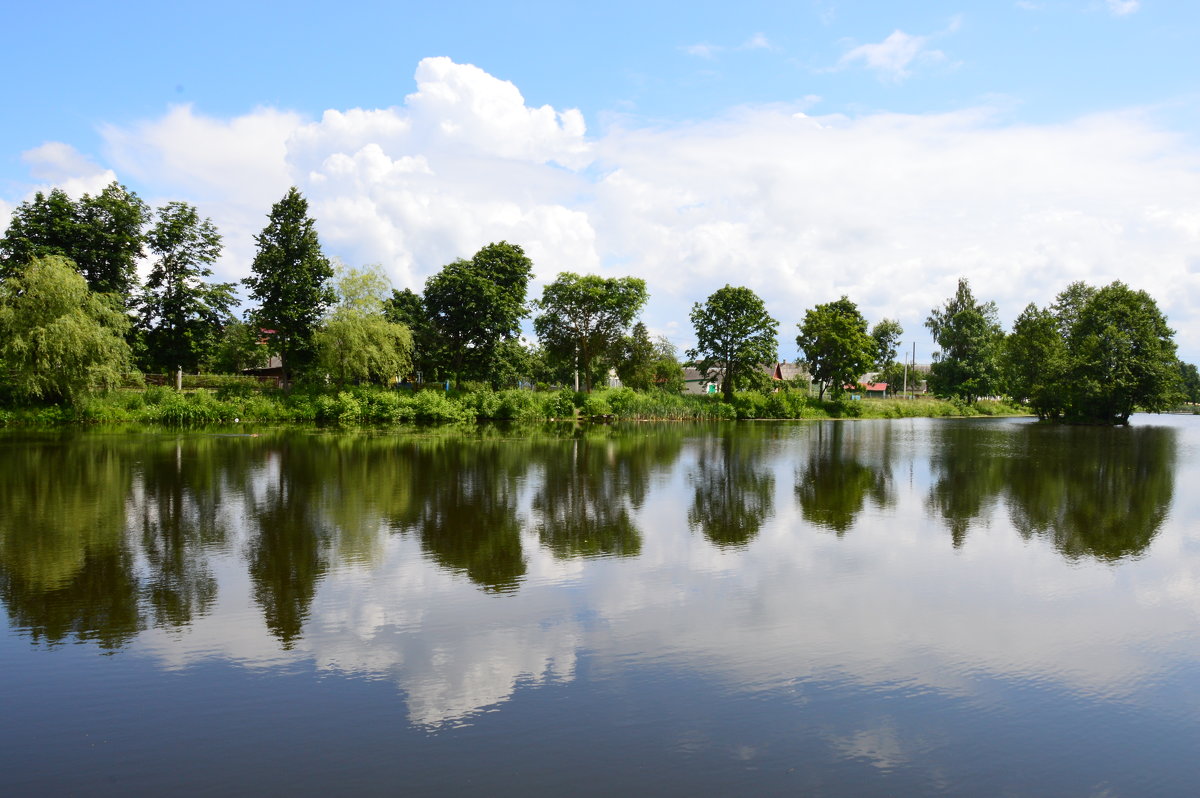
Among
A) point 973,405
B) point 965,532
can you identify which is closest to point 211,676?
point 965,532

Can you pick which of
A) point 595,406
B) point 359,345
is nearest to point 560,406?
point 595,406

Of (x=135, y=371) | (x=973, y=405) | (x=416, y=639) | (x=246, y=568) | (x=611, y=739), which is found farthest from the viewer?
(x=973, y=405)

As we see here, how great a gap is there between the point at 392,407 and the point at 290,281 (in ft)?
38.8

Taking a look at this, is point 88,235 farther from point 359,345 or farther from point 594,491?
point 594,491

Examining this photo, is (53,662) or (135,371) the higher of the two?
(135,371)

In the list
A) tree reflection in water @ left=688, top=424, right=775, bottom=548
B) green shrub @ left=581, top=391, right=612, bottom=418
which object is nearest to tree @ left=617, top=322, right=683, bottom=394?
green shrub @ left=581, top=391, right=612, bottom=418

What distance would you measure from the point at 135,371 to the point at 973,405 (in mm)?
81653

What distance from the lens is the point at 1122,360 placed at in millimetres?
59438

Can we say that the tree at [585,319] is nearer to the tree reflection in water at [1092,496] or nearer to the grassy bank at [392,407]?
the grassy bank at [392,407]

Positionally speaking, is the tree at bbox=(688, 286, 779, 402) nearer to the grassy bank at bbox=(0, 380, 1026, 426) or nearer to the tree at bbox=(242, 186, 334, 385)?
the grassy bank at bbox=(0, 380, 1026, 426)

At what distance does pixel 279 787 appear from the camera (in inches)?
200

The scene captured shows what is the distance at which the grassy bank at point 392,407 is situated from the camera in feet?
139

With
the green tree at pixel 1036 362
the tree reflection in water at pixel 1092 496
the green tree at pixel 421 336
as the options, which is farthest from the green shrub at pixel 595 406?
the green tree at pixel 1036 362

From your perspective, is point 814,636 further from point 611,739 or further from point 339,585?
point 339,585
